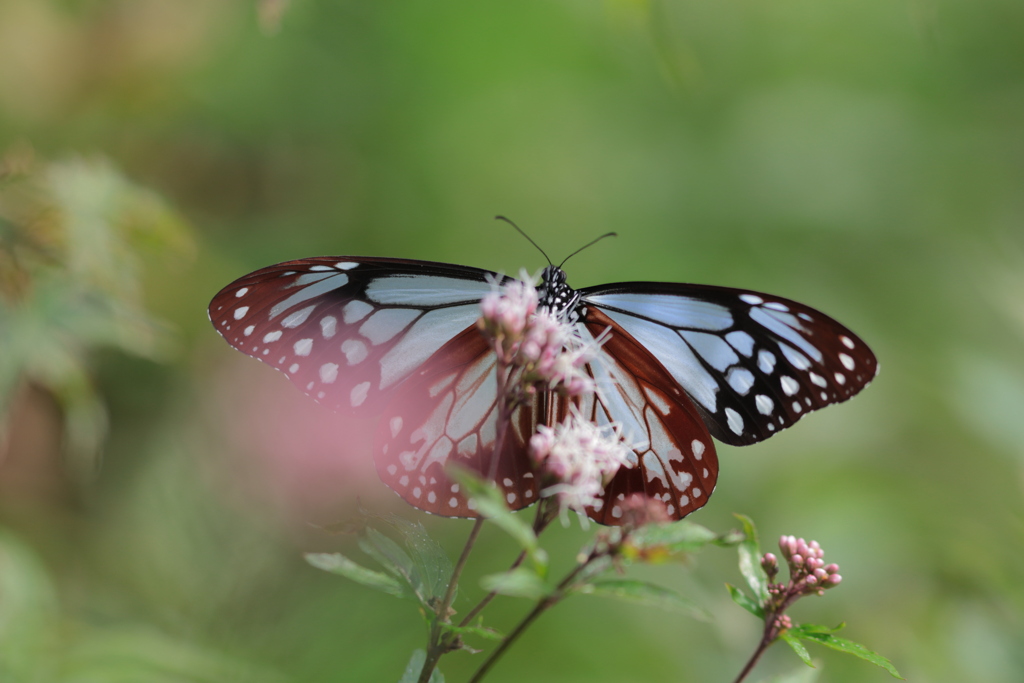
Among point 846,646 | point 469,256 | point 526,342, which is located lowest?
point 846,646

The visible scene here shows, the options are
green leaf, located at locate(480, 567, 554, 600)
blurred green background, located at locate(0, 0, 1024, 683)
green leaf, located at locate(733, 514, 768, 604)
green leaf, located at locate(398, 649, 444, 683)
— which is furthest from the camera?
blurred green background, located at locate(0, 0, 1024, 683)

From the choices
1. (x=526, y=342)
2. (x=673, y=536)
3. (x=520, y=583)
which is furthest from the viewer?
(x=526, y=342)

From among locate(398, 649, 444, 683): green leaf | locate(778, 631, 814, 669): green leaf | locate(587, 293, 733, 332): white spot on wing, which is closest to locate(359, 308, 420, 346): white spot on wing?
locate(587, 293, 733, 332): white spot on wing

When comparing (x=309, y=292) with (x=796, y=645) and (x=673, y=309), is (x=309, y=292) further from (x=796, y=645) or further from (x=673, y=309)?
(x=796, y=645)

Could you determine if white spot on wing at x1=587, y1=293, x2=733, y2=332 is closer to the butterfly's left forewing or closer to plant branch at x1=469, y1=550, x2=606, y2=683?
the butterfly's left forewing

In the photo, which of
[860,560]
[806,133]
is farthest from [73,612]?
[806,133]

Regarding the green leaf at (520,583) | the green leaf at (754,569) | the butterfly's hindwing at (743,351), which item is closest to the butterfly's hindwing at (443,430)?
the butterfly's hindwing at (743,351)

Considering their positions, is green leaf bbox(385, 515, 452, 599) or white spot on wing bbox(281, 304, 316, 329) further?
white spot on wing bbox(281, 304, 316, 329)

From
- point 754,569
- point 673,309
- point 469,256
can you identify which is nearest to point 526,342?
point 754,569
